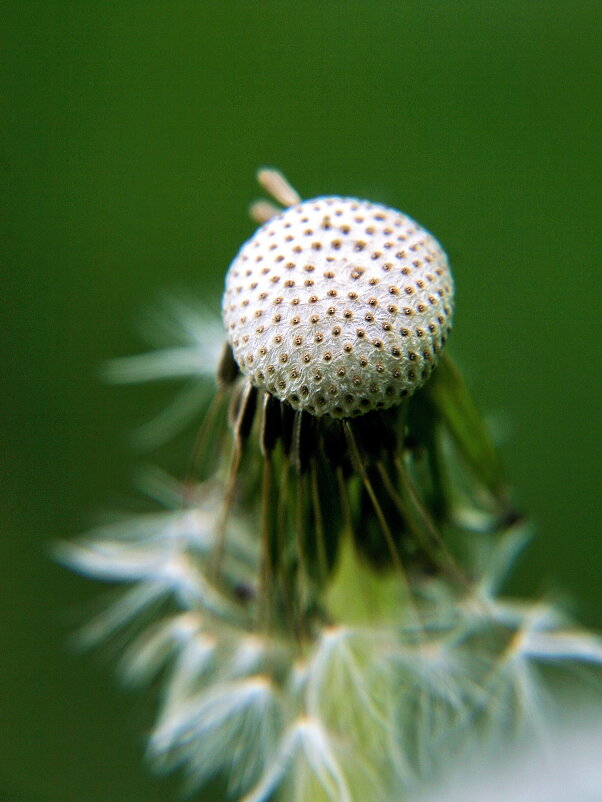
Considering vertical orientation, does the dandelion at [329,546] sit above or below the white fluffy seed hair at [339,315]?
below

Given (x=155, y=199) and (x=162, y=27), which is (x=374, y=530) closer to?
(x=155, y=199)

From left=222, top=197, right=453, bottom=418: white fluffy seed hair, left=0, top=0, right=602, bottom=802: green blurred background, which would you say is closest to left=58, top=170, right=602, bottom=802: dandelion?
left=222, top=197, right=453, bottom=418: white fluffy seed hair

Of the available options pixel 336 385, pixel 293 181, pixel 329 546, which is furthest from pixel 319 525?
pixel 293 181

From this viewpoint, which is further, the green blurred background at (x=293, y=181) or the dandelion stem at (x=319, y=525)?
the green blurred background at (x=293, y=181)

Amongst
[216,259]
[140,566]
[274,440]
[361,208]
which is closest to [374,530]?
[274,440]

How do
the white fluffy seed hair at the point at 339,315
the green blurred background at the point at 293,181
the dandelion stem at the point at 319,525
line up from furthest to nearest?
1. the green blurred background at the point at 293,181
2. the dandelion stem at the point at 319,525
3. the white fluffy seed hair at the point at 339,315

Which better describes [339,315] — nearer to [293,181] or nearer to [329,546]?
[329,546]

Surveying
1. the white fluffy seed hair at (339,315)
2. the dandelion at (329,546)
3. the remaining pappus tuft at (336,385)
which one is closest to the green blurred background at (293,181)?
the dandelion at (329,546)

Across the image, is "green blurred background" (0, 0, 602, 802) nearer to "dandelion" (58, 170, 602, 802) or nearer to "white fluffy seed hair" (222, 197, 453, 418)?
"dandelion" (58, 170, 602, 802)

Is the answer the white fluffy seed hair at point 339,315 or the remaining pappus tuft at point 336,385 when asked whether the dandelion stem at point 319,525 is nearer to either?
the remaining pappus tuft at point 336,385
